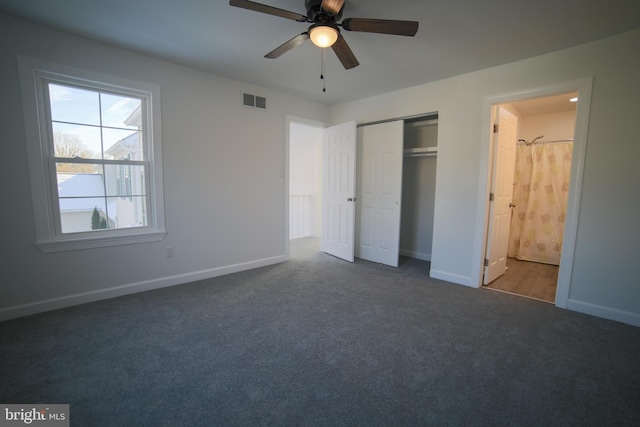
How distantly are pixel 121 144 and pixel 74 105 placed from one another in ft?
1.61

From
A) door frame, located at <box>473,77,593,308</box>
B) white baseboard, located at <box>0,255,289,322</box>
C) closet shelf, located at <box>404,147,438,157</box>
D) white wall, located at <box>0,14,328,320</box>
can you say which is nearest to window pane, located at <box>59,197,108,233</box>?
white wall, located at <box>0,14,328,320</box>

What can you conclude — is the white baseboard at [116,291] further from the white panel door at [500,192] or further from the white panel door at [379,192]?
the white panel door at [500,192]

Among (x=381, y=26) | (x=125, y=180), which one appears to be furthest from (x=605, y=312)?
(x=125, y=180)

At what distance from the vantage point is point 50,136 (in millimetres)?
2574

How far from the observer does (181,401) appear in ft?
5.16

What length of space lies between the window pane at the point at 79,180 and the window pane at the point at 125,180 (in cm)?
8

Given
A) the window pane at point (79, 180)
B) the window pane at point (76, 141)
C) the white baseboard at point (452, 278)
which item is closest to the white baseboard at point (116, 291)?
the window pane at point (79, 180)

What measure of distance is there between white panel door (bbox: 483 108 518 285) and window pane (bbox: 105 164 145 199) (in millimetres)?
4080

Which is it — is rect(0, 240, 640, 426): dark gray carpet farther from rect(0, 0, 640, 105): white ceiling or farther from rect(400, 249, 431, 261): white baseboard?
rect(0, 0, 640, 105): white ceiling

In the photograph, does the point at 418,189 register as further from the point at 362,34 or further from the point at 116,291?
the point at 116,291

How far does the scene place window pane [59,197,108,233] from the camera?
8.79ft

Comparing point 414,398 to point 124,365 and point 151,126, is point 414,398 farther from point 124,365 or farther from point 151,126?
point 151,126

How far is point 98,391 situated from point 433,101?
4.24 metres

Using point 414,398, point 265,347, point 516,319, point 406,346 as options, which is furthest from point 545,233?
point 265,347
